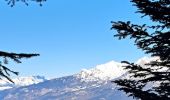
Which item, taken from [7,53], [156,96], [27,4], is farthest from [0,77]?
[156,96]

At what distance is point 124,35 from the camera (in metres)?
10.7

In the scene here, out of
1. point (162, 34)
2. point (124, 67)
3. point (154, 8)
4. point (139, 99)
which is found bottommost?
point (139, 99)

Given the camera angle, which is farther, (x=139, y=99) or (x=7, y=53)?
(x=139, y=99)

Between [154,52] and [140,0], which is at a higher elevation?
[140,0]

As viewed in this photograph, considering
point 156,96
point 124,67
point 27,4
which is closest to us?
point 27,4

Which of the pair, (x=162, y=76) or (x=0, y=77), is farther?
(x=162, y=76)

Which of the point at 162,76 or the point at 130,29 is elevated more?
the point at 130,29

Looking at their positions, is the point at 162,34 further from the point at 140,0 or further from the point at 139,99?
the point at 139,99

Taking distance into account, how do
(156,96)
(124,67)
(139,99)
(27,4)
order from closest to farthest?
(27,4)
(156,96)
(139,99)
(124,67)

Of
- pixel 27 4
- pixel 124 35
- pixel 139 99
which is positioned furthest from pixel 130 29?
pixel 27 4

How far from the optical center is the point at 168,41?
9688mm

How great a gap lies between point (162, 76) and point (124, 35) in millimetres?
1494

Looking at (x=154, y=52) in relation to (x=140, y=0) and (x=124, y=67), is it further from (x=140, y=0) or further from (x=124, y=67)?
(x=140, y=0)

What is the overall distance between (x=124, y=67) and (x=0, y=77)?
439cm
